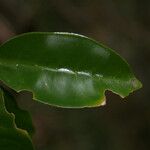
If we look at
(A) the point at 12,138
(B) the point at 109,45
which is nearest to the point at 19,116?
(A) the point at 12,138

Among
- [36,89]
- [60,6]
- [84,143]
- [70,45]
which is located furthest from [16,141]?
[60,6]

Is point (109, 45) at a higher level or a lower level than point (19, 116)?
higher

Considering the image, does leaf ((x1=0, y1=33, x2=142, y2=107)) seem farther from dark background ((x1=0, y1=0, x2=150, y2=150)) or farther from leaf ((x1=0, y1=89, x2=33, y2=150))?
dark background ((x1=0, y1=0, x2=150, y2=150))

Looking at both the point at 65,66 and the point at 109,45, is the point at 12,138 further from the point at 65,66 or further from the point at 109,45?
the point at 109,45

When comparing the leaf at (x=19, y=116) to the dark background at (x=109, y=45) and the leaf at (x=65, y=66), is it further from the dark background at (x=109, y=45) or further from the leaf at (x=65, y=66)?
the dark background at (x=109, y=45)

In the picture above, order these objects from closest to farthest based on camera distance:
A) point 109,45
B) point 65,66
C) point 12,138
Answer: point 12,138
point 65,66
point 109,45

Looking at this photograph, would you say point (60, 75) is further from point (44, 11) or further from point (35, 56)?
point (44, 11)

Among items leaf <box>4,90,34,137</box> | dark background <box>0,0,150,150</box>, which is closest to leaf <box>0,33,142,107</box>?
leaf <box>4,90,34,137</box>
